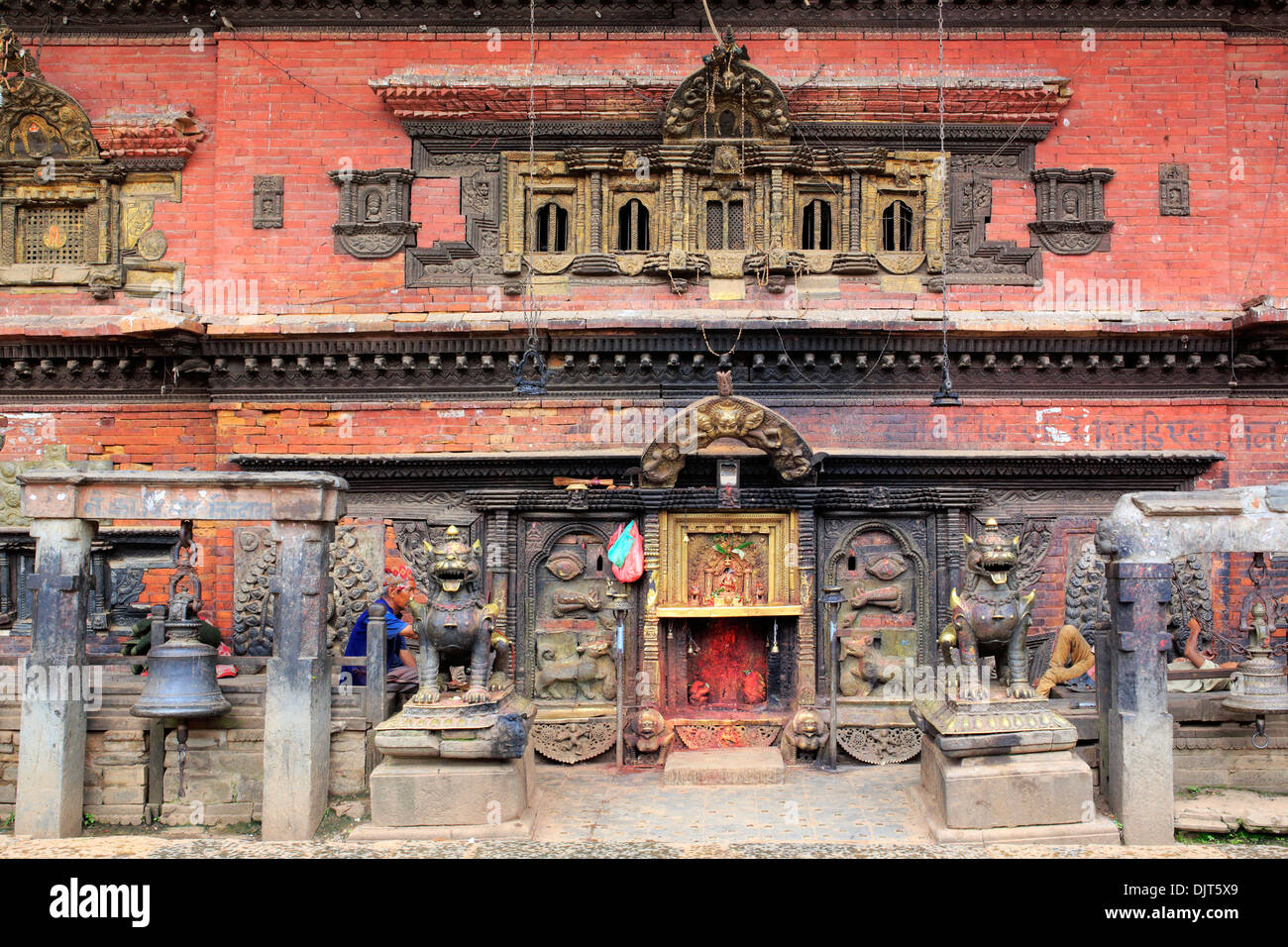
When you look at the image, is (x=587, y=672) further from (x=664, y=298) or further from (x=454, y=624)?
(x=664, y=298)

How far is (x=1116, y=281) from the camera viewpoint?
11.0 m

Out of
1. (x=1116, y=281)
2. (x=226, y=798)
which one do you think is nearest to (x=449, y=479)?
(x=226, y=798)

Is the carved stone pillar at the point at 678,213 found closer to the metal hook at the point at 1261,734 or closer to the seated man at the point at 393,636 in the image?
the seated man at the point at 393,636

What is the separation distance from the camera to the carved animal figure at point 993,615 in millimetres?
7750

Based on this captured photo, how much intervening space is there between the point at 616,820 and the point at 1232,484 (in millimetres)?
7702

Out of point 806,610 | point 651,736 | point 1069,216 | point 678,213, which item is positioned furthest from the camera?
point 1069,216

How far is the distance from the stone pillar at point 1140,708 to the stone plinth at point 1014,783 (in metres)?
0.28

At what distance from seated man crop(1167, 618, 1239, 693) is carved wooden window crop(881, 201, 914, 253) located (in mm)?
4991

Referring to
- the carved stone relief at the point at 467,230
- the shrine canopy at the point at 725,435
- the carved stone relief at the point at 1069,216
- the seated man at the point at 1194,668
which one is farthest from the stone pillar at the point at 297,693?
the carved stone relief at the point at 1069,216

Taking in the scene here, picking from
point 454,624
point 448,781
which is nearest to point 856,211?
point 454,624

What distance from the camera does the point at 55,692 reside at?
306 inches

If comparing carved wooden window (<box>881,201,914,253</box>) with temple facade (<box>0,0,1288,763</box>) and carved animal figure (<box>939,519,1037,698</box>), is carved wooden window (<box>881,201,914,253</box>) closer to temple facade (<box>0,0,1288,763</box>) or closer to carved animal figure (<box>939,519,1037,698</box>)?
temple facade (<box>0,0,1288,763</box>)

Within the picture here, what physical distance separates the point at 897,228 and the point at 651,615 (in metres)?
5.18

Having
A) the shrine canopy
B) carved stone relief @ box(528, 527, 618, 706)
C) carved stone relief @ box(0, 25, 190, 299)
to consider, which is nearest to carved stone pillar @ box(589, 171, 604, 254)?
the shrine canopy
